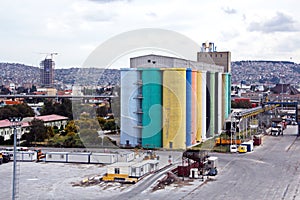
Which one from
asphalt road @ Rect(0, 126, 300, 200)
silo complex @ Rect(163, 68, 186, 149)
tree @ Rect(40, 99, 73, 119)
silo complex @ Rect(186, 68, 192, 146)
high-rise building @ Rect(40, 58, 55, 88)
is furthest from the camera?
high-rise building @ Rect(40, 58, 55, 88)

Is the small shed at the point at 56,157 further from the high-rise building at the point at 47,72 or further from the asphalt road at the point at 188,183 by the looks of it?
the high-rise building at the point at 47,72

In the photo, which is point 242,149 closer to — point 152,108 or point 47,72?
point 152,108

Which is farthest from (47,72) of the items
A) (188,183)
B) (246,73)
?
(188,183)

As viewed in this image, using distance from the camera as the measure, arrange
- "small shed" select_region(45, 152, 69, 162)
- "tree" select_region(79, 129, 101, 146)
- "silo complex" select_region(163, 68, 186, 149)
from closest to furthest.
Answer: "small shed" select_region(45, 152, 69, 162)
"silo complex" select_region(163, 68, 186, 149)
"tree" select_region(79, 129, 101, 146)

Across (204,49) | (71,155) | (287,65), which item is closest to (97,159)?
(71,155)

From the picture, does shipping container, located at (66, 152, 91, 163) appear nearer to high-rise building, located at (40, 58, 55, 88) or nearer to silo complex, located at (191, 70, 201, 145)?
silo complex, located at (191, 70, 201, 145)

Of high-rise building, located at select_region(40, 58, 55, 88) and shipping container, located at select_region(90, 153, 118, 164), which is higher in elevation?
high-rise building, located at select_region(40, 58, 55, 88)

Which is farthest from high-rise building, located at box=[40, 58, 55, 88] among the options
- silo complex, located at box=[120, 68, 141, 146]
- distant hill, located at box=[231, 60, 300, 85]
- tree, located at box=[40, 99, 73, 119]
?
silo complex, located at box=[120, 68, 141, 146]
